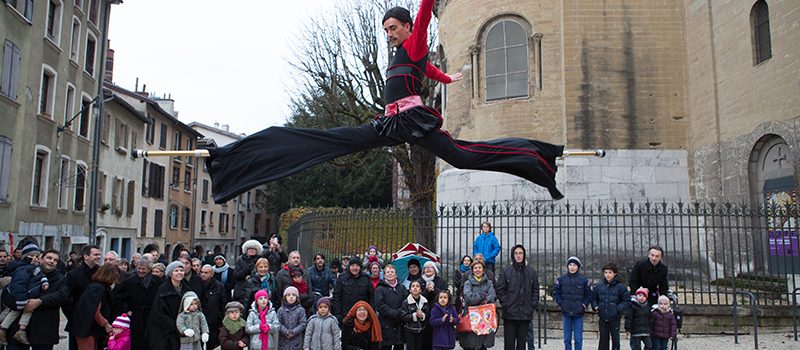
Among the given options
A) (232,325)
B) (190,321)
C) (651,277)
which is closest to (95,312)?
(190,321)

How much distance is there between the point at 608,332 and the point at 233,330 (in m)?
5.30

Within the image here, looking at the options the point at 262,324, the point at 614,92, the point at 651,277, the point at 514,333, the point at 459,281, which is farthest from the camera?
the point at 614,92

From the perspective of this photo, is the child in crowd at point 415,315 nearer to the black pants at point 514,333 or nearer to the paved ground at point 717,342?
the black pants at point 514,333

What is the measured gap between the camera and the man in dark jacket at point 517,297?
30.5ft

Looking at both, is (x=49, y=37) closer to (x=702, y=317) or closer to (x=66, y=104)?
(x=66, y=104)

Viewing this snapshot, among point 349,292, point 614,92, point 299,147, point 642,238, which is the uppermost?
point 614,92

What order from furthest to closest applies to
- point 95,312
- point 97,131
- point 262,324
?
point 97,131, point 262,324, point 95,312

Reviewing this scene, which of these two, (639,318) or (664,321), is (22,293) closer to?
(639,318)

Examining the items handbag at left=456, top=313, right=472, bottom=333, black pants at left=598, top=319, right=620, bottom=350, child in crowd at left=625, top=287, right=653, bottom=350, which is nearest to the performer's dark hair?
handbag at left=456, top=313, right=472, bottom=333

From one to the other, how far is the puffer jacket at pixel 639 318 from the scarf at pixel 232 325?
17.3ft

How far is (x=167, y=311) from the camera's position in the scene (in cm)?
784

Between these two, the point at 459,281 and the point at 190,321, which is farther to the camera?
the point at 459,281

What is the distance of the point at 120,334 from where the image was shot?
7961 millimetres

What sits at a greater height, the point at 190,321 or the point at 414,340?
the point at 190,321
